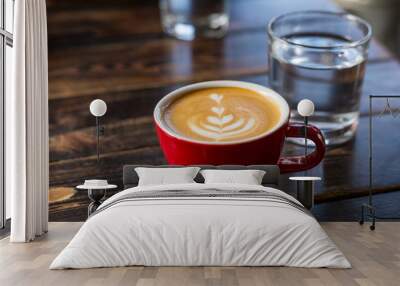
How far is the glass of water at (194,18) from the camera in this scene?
206 inches

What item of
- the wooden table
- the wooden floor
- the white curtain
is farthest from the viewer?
the wooden table

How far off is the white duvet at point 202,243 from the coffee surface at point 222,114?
94 centimetres

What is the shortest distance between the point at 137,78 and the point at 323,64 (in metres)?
1.51

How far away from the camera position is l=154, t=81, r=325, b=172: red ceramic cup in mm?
4172

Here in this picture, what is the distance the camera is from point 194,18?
17.9ft

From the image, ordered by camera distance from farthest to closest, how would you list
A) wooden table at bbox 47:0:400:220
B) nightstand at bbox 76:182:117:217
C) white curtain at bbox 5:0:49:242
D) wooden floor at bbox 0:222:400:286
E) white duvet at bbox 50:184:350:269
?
wooden table at bbox 47:0:400:220 < nightstand at bbox 76:182:117:217 < white curtain at bbox 5:0:49:242 < white duvet at bbox 50:184:350:269 < wooden floor at bbox 0:222:400:286

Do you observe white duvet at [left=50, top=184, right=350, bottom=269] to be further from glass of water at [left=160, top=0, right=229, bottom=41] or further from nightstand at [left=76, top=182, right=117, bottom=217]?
glass of water at [left=160, top=0, right=229, bottom=41]

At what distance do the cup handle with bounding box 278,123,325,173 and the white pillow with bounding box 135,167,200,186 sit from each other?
495 mm

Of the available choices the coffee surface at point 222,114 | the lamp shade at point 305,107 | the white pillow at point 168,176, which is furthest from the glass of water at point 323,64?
the white pillow at point 168,176

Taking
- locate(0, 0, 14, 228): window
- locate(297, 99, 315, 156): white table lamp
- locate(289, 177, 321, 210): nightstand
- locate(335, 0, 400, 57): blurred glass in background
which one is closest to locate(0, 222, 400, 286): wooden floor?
locate(289, 177, 321, 210): nightstand

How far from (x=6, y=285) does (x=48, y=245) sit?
0.92 metres

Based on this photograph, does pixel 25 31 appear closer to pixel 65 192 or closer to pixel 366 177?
pixel 65 192

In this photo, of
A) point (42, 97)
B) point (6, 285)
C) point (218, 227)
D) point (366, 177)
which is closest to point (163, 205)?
point (218, 227)

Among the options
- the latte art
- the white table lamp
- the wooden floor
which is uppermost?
the white table lamp
